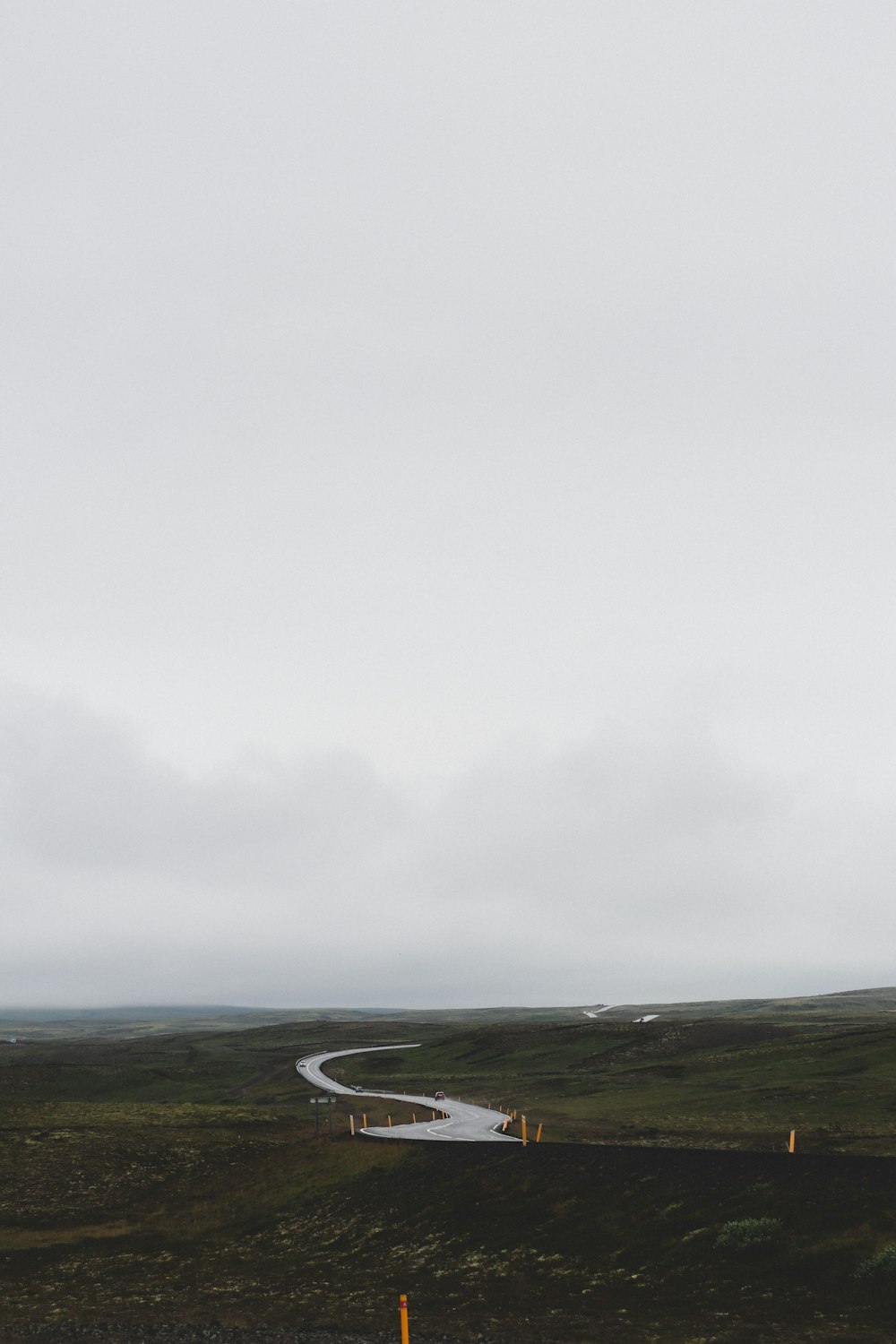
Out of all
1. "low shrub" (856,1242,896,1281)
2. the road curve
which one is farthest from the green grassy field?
the road curve

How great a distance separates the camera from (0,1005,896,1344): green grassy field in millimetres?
26578

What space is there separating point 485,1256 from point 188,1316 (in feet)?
37.0

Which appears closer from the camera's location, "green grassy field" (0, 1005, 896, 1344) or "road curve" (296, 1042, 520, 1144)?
"green grassy field" (0, 1005, 896, 1344)

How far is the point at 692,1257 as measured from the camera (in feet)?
96.8

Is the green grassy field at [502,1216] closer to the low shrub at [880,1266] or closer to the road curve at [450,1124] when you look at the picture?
the low shrub at [880,1266]

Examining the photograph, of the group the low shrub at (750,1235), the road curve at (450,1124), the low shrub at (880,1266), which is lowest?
the road curve at (450,1124)

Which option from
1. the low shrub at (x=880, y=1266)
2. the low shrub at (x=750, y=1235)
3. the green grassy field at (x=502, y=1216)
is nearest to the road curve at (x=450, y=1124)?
the green grassy field at (x=502, y=1216)

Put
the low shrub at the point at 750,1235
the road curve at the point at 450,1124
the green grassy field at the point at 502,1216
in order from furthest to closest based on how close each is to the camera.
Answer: the road curve at the point at 450,1124
the low shrub at the point at 750,1235
the green grassy field at the point at 502,1216

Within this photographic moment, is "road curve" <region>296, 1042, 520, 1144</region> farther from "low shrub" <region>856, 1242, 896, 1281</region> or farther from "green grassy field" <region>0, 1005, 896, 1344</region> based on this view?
"low shrub" <region>856, 1242, 896, 1281</region>

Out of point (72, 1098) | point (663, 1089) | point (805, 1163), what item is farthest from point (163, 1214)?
point (72, 1098)

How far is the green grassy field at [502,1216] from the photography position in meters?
26.6

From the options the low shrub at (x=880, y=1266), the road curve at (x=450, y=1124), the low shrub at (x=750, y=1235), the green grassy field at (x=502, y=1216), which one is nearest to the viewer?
the low shrub at (x=880, y=1266)

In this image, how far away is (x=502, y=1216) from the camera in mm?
39938

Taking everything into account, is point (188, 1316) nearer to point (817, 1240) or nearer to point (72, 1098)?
point (817, 1240)
